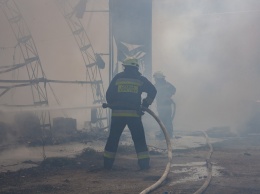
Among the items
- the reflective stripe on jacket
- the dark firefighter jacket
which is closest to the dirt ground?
the reflective stripe on jacket

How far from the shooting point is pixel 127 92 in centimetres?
659

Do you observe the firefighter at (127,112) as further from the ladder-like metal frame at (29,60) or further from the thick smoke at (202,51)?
the thick smoke at (202,51)

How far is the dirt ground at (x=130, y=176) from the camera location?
4.97 meters

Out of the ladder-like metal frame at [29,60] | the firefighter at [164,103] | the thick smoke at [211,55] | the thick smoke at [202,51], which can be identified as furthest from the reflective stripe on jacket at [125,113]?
the thick smoke at [211,55]

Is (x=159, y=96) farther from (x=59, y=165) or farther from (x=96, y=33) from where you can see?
(x=96, y=33)

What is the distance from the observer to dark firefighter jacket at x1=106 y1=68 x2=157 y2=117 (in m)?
6.55

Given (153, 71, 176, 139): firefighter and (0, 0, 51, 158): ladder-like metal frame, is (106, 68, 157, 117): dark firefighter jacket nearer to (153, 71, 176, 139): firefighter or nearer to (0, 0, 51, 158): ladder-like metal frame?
(153, 71, 176, 139): firefighter

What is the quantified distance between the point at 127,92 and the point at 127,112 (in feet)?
1.20

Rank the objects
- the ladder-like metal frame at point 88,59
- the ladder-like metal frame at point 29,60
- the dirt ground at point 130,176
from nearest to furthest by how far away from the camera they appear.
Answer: the dirt ground at point 130,176, the ladder-like metal frame at point 29,60, the ladder-like metal frame at point 88,59

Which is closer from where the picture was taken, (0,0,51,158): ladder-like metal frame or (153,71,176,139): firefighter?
(153,71,176,139): firefighter

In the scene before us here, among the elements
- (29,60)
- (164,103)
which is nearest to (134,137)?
(164,103)

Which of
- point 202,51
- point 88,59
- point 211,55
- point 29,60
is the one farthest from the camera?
point 202,51

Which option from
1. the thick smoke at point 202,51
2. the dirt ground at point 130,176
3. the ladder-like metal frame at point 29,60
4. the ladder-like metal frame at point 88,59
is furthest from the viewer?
the thick smoke at point 202,51

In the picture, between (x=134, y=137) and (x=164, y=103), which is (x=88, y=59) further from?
(x=134, y=137)
